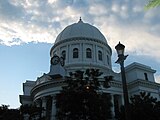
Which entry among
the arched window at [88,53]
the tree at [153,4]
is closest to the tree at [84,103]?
the tree at [153,4]

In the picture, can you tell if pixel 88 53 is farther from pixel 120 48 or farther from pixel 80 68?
pixel 120 48

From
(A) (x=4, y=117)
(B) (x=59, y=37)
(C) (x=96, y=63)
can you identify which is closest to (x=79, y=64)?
(C) (x=96, y=63)

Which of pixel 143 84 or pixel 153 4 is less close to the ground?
pixel 143 84

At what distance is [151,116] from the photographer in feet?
83.6

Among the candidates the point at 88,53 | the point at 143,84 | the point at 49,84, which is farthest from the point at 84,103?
the point at 88,53

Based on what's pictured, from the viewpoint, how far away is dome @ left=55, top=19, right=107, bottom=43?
46562mm

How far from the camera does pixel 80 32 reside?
46906 mm

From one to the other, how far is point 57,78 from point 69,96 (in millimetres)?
15224

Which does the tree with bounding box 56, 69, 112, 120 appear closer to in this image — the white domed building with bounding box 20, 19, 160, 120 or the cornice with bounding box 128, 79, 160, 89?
the white domed building with bounding box 20, 19, 160, 120

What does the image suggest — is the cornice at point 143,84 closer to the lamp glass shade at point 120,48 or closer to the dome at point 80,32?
the dome at point 80,32

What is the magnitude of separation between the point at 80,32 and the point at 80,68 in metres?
9.27

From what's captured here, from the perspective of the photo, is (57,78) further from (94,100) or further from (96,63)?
(94,100)

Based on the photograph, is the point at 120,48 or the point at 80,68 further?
the point at 80,68

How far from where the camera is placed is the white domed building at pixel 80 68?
117ft
